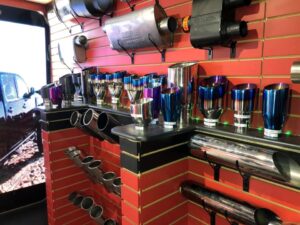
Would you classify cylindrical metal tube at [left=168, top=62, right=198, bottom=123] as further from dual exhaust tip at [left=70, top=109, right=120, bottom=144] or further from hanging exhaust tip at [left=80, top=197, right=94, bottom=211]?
hanging exhaust tip at [left=80, top=197, right=94, bottom=211]

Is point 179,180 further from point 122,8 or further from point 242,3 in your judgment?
point 122,8

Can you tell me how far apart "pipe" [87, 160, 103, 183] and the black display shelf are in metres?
0.92

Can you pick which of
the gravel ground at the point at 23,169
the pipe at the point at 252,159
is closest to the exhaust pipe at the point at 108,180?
the pipe at the point at 252,159

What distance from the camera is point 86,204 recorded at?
6.98ft

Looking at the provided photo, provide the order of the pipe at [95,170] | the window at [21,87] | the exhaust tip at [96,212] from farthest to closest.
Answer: the window at [21,87] → the exhaust tip at [96,212] → the pipe at [95,170]

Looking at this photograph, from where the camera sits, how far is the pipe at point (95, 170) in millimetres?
1859

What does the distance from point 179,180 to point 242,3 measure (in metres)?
1.02

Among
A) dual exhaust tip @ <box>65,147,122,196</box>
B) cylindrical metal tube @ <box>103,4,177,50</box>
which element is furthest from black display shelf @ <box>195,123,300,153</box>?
dual exhaust tip @ <box>65,147,122,196</box>

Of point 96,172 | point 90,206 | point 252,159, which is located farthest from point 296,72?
point 90,206

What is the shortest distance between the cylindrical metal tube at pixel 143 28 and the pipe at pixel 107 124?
571mm

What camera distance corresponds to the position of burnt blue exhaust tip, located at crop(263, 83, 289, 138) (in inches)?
40.2

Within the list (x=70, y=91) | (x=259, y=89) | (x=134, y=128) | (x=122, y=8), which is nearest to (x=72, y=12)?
(x=122, y=8)

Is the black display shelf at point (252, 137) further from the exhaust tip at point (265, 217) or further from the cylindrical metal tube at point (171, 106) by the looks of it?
the exhaust tip at point (265, 217)

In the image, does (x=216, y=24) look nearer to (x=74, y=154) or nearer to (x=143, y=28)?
(x=143, y=28)
